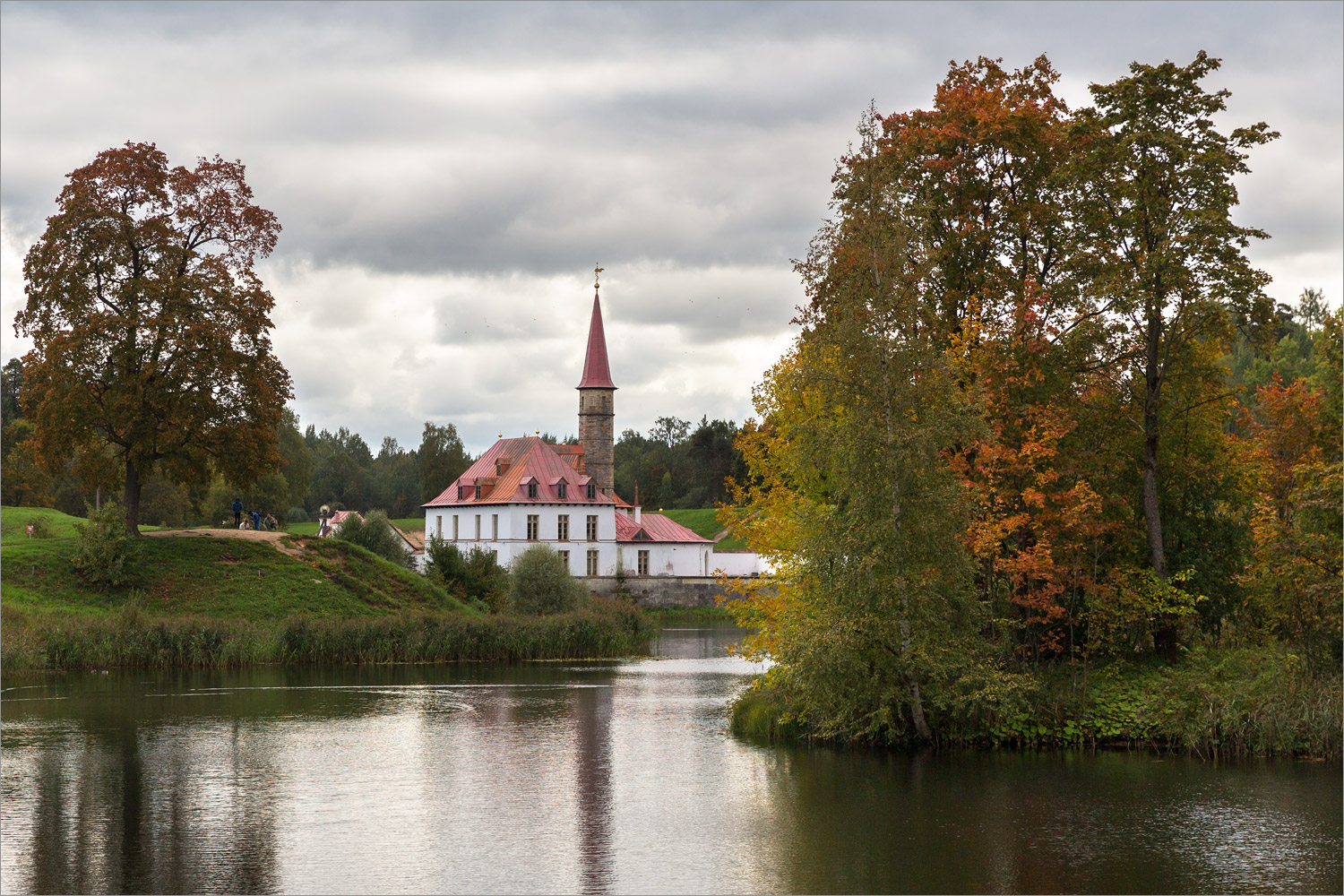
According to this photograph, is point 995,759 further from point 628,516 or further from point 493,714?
point 628,516

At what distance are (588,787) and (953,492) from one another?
768 cm

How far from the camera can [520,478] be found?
75.3m

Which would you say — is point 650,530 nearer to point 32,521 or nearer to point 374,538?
point 374,538

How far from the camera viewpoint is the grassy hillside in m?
99.2

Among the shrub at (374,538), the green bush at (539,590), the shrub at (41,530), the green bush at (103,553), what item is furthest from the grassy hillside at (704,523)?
the green bush at (103,553)

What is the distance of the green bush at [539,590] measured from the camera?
159ft

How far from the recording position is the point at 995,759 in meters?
20.1

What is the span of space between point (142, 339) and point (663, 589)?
137 feet

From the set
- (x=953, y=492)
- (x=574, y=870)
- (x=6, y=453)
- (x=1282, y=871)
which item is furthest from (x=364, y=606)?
(x=6, y=453)

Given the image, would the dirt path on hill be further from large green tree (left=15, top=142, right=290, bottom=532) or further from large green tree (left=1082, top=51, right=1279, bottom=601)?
large green tree (left=1082, top=51, right=1279, bottom=601)

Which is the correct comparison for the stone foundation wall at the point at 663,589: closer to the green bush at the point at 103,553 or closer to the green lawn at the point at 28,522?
the green lawn at the point at 28,522

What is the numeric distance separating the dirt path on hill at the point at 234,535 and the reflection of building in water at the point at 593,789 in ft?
73.0

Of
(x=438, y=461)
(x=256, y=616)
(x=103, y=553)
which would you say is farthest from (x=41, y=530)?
(x=438, y=461)

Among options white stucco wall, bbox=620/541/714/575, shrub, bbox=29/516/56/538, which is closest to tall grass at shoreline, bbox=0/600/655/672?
shrub, bbox=29/516/56/538
